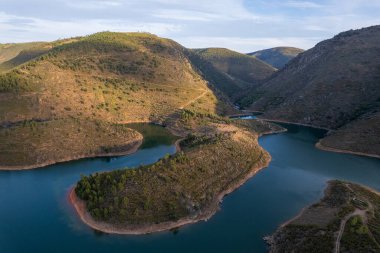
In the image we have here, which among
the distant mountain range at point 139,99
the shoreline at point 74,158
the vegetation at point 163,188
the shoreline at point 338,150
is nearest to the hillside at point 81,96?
the distant mountain range at point 139,99

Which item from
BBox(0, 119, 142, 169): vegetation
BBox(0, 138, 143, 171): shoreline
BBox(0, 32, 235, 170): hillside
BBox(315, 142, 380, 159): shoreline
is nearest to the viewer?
BBox(0, 138, 143, 171): shoreline

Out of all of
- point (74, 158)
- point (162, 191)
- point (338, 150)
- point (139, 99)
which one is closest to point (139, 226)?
point (162, 191)

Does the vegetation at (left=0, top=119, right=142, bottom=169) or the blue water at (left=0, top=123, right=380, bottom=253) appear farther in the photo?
the vegetation at (left=0, top=119, right=142, bottom=169)

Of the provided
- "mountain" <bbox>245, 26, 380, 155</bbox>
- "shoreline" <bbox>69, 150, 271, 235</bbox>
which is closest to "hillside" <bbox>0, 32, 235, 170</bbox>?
"shoreline" <bbox>69, 150, 271, 235</bbox>

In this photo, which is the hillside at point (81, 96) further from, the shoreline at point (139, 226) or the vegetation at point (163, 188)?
the vegetation at point (163, 188)

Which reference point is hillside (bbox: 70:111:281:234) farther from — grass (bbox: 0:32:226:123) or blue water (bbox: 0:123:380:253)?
grass (bbox: 0:32:226:123)

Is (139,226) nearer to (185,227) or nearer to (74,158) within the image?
(185,227)
